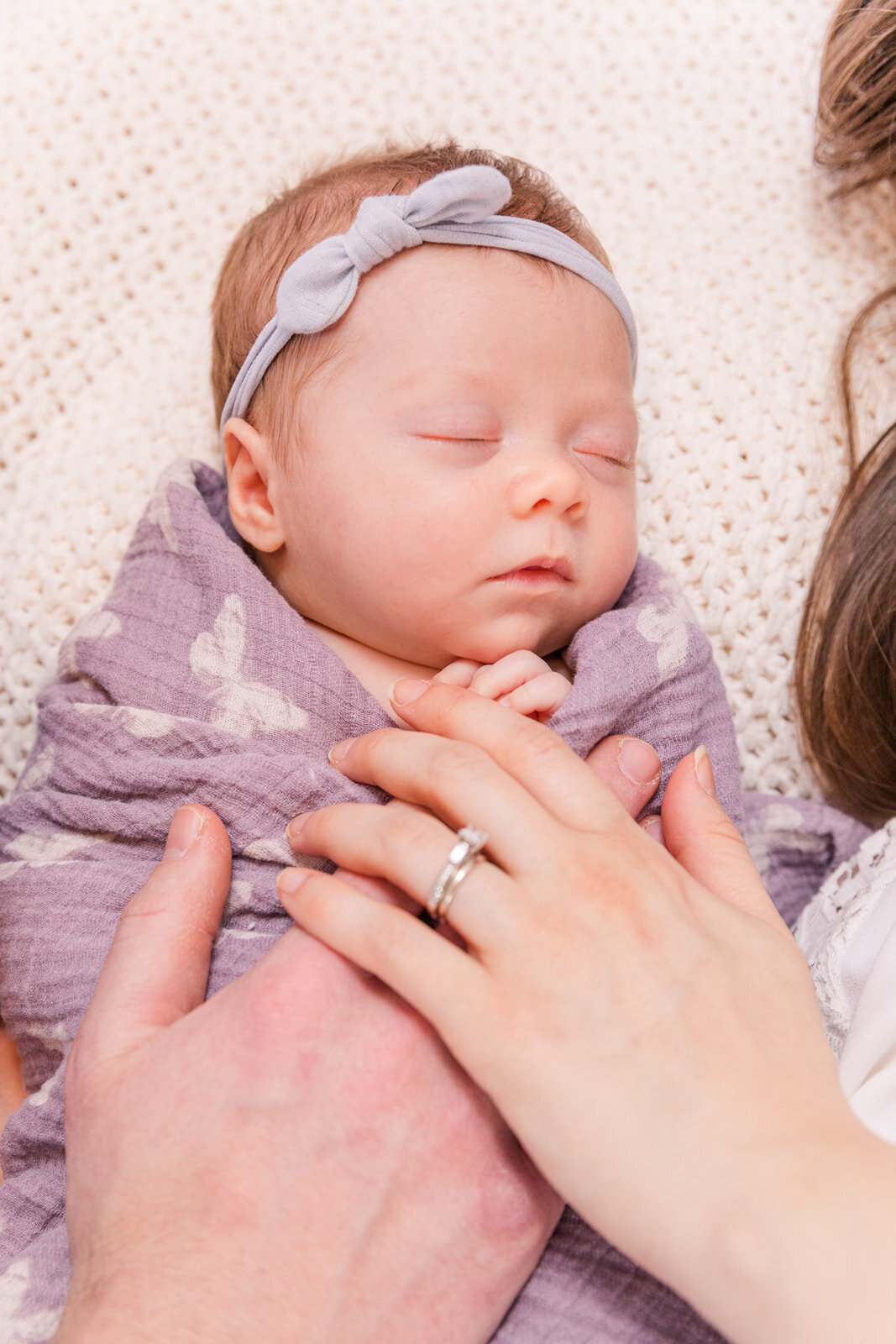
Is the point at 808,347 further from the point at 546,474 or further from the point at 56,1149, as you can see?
the point at 56,1149

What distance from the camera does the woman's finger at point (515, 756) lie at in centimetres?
95

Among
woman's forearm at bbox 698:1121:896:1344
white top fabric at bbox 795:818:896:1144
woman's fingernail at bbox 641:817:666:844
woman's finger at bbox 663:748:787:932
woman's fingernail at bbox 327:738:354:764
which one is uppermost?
woman's fingernail at bbox 327:738:354:764

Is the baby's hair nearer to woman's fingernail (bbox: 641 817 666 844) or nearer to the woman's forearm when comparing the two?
woman's fingernail (bbox: 641 817 666 844)

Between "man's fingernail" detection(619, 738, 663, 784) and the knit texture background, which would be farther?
the knit texture background

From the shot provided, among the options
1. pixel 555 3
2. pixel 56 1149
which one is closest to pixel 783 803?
pixel 56 1149

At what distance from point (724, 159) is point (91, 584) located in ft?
4.48

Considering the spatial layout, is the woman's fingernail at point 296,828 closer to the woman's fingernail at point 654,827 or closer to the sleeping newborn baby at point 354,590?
the sleeping newborn baby at point 354,590

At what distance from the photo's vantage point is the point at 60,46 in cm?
181

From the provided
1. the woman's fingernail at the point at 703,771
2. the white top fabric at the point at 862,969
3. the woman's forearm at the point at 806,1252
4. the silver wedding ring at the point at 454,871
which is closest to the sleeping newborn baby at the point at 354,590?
the woman's fingernail at the point at 703,771

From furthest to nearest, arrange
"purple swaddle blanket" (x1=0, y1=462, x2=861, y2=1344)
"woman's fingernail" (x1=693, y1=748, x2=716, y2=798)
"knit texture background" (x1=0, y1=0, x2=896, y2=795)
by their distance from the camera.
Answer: "knit texture background" (x1=0, y1=0, x2=896, y2=795) → "woman's fingernail" (x1=693, y1=748, x2=716, y2=798) → "purple swaddle blanket" (x1=0, y1=462, x2=861, y2=1344)

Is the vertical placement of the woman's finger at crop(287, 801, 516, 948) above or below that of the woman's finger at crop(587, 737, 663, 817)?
A: above

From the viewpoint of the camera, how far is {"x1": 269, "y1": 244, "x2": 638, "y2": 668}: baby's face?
4.23ft

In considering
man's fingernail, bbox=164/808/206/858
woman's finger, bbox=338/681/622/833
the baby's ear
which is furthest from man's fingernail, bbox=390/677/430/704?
the baby's ear

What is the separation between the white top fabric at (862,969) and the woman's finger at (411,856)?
442 millimetres
